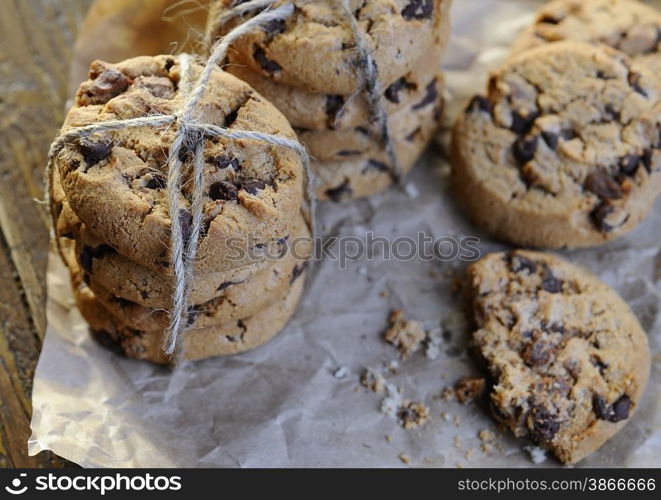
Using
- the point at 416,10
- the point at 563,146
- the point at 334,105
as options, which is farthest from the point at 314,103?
the point at 563,146

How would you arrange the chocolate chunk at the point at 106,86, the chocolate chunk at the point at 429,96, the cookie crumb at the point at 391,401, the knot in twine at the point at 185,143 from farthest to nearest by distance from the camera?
the chocolate chunk at the point at 429,96, the cookie crumb at the point at 391,401, the chocolate chunk at the point at 106,86, the knot in twine at the point at 185,143

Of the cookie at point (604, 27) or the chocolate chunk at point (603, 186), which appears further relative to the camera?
the cookie at point (604, 27)

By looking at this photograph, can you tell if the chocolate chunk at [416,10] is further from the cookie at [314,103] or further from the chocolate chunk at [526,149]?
the chocolate chunk at [526,149]

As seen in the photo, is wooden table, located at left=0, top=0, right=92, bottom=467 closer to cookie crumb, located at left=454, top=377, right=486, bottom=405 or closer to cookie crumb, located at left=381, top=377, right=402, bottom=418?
cookie crumb, located at left=381, top=377, right=402, bottom=418

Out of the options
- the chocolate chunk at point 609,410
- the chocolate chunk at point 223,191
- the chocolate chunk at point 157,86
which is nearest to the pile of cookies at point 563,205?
the chocolate chunk at point 609,410

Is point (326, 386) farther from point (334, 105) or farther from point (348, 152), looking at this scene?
point (334, 105)

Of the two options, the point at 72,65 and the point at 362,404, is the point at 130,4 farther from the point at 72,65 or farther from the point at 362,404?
the point at 362,404
